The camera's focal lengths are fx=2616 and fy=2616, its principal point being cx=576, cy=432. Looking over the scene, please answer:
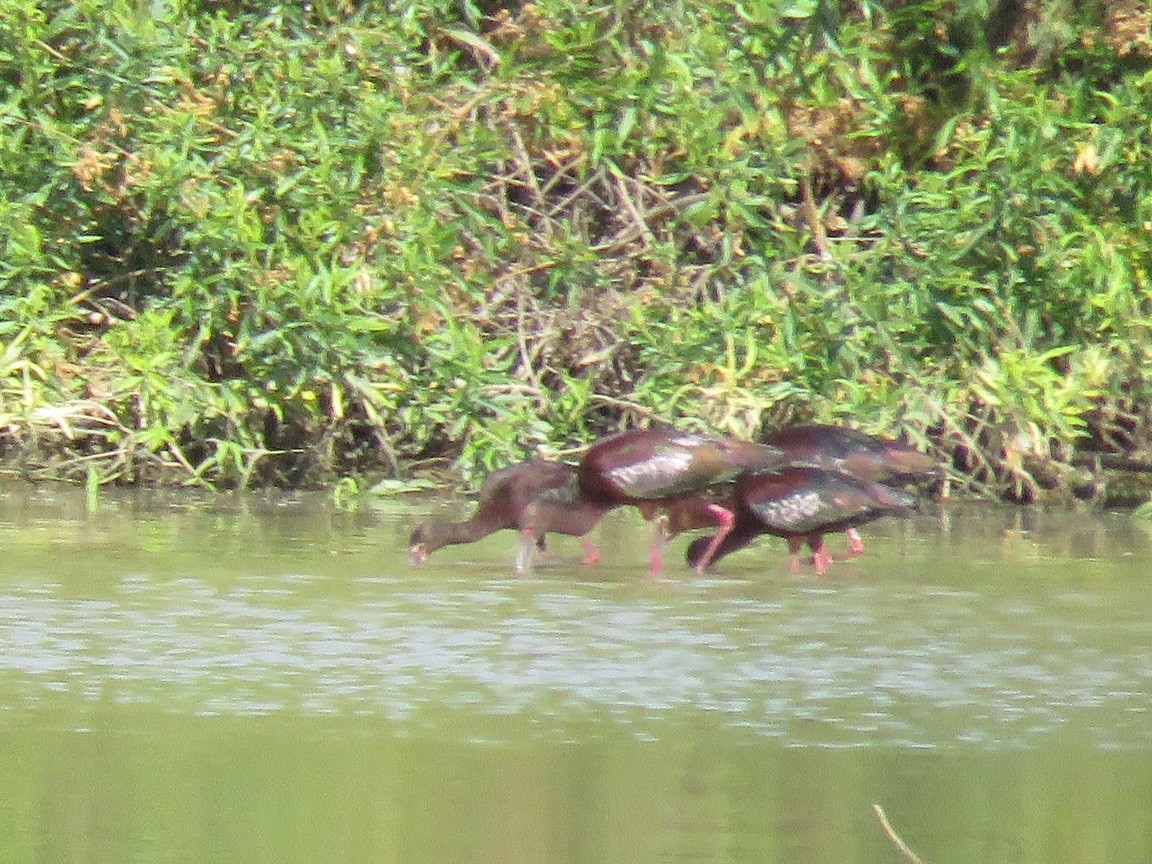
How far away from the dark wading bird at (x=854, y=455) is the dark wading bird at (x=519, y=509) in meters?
0.75

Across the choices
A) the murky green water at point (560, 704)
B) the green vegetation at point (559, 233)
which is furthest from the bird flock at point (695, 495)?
the green vegetation at point (559, 233)

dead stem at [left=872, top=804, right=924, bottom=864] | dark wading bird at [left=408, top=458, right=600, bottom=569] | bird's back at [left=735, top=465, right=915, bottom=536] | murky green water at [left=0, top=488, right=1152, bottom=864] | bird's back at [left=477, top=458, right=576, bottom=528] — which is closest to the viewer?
dead stem at [left=872, top=804, right=924, bottom=864]

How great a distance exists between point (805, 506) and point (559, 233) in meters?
3.15

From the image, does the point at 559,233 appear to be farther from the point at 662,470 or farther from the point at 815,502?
the point at 815,502

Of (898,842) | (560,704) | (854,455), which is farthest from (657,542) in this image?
(898,842)

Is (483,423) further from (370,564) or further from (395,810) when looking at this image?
(395,810)

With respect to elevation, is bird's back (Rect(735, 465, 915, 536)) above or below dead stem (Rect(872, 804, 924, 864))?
above

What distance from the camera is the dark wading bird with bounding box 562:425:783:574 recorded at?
832cm

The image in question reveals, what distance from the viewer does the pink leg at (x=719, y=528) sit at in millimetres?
8242

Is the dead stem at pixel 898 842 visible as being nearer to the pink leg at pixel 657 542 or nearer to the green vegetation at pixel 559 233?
the pink leg at pixel 657 542

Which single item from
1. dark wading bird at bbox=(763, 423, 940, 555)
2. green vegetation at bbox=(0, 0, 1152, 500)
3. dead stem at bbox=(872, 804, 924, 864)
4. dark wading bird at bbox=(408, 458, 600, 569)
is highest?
green vegetation at bbox=(0, 0, 1152, 500)

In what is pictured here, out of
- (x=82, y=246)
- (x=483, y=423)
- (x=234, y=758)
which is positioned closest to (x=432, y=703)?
(x=234, y=758)

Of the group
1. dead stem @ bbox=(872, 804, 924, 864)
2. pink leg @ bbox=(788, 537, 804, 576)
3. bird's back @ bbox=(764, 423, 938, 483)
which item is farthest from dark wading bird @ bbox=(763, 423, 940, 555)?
dead stem @ bbox=(872, 804, 924, 864)

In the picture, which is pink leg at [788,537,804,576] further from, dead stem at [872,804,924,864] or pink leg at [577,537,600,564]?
dead stem at [872,804,924,864]
